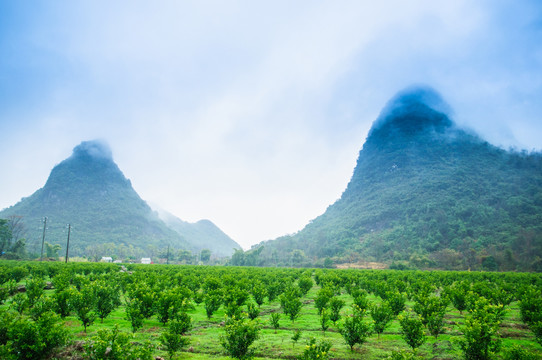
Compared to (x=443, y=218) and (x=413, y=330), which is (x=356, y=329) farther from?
(x=443, y=218)

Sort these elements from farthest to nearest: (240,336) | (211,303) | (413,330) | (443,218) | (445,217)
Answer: (445,217) → (443,218) → (211,303) → (413,330) → (240,336)

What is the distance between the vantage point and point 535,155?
165 metres

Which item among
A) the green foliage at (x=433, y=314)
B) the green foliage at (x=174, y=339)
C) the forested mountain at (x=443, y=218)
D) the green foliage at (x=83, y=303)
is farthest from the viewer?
the forested mountain at (x=443, y=218)

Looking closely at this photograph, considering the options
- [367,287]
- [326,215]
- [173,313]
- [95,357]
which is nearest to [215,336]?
[173,313]

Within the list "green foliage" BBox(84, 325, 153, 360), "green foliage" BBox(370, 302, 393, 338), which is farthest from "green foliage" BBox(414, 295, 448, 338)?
"green foliage" BBox(84, 325, 153, 360)

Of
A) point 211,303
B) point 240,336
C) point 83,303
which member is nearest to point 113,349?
point 240,336

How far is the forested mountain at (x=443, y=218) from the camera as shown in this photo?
8619 centimetres

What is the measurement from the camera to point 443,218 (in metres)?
120

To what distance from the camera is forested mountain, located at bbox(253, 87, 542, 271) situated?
8619 centimetres

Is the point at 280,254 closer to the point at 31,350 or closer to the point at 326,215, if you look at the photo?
the point at 326,215

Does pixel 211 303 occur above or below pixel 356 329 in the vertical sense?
below

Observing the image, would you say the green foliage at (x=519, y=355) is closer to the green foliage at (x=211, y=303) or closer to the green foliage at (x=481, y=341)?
the green foliage at (x=481, y=341)

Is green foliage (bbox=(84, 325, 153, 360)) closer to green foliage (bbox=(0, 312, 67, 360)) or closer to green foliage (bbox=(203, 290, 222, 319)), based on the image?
green foliage (bbox=(0, 312, 67, 360))

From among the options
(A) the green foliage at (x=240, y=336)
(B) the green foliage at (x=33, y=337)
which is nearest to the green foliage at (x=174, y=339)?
(A) the green foliage at (x=240, y=336)
